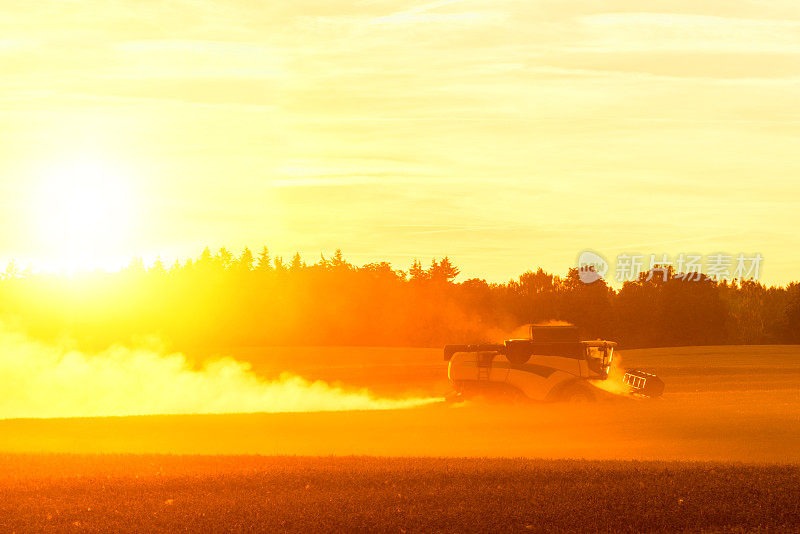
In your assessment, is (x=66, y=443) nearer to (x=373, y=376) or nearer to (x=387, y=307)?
(x=373, y=376)

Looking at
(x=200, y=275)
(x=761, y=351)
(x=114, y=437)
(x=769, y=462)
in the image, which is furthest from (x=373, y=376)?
(x=200, y=275)

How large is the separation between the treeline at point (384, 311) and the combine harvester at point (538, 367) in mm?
59851

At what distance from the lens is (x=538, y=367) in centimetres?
2622

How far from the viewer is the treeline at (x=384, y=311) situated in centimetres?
9281

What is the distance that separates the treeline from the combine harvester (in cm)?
5985

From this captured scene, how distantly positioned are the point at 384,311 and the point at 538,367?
2931 inches

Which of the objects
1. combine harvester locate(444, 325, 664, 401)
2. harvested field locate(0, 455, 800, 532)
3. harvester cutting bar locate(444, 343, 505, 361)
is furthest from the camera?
harvester cutting bar locate(444, 343, 505, 361)

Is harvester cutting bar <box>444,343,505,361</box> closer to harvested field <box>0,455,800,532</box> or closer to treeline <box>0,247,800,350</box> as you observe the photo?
harvested field <box>0,455,800,532</box>

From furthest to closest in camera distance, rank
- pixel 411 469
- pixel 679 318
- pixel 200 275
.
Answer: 1. pixel 200 275
2. pixel 679 318
3. pixel 411 469

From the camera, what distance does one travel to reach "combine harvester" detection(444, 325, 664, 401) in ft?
85.5

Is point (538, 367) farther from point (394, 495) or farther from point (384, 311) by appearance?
point (384, 311)

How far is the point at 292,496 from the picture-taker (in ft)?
46.6

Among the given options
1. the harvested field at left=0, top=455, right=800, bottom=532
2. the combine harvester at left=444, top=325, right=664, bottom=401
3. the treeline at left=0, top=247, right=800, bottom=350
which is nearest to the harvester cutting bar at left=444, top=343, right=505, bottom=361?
the combine harvester at left=444, top=325, right=664, bottom=401

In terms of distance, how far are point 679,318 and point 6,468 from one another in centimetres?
8536
